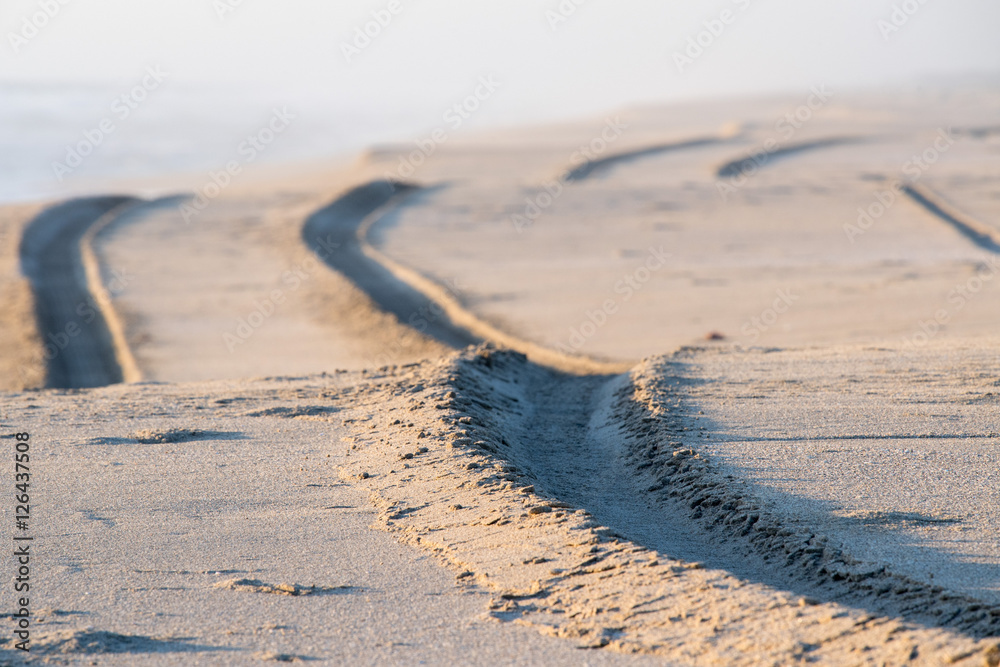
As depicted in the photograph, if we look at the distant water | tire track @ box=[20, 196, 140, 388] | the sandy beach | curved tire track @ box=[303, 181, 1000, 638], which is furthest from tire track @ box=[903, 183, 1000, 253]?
the distant water

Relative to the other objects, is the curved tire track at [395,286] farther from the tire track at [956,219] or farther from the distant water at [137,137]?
the distant water at [137,137]

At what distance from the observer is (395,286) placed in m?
11.3

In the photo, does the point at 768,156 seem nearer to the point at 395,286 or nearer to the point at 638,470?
the point at 395,286

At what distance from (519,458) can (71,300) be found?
8.43m

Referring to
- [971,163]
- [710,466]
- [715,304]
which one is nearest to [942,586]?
[710,466]

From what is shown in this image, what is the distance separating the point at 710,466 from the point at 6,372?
23.7 feet

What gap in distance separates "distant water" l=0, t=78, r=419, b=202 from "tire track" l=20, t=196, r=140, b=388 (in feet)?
20.0

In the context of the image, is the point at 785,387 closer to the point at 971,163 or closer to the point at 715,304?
the point at 715,304

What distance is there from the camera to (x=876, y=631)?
105 inches

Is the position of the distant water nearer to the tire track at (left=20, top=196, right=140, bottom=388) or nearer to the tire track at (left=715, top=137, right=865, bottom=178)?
the tire track at (left=20, top=196, right=140, bottom=388)

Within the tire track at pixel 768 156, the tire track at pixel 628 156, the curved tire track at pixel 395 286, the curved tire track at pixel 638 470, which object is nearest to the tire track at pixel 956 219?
the tire track at pixel 768 156

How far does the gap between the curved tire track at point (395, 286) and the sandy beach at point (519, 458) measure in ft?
0.25

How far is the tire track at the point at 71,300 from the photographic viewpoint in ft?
28.1

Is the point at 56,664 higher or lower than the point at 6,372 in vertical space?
higher
